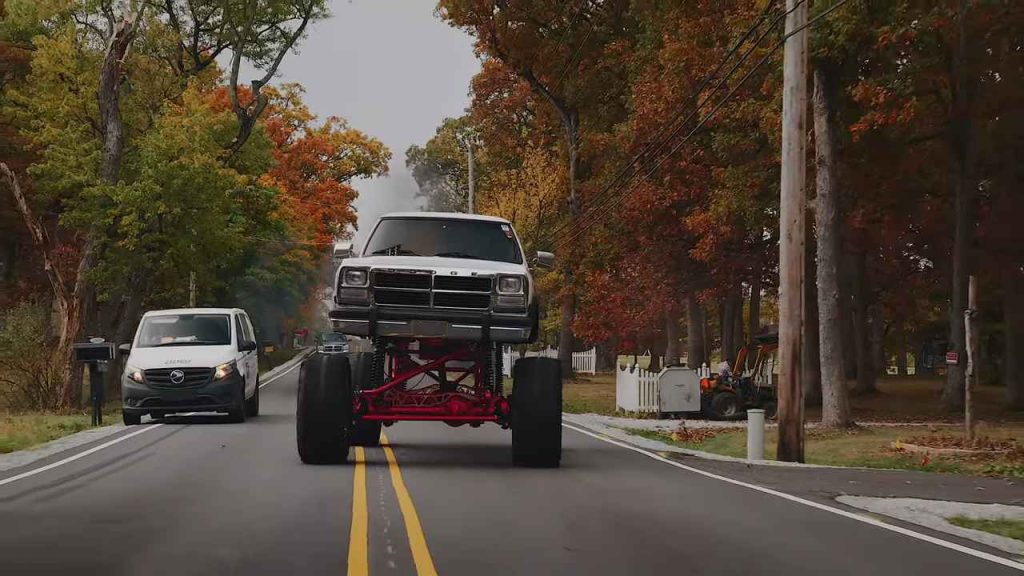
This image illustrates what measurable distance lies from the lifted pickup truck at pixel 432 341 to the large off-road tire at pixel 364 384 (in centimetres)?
62

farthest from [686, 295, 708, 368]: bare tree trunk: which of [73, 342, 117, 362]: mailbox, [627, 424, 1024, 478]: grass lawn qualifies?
[73, 342, 117, 362]: mailbox

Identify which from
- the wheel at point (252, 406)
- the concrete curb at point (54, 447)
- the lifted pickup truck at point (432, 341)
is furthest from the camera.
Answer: the wheel at point (252, 406)

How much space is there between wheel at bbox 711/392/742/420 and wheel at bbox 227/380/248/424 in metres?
12.1

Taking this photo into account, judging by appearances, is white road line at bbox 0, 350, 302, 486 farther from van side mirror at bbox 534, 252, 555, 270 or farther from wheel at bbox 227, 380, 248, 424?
van side mirror at bbox 534, 252, 555, 270

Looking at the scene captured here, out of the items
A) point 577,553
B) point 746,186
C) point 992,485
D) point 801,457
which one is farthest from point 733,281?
Result: point 577,553

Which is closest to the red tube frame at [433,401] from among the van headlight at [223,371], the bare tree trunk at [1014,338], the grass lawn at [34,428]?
the grass lawn at [34,428]

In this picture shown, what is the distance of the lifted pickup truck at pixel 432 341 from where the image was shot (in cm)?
1625

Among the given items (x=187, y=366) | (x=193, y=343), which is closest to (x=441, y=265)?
(x=187, y=366)

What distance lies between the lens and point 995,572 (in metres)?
9.67

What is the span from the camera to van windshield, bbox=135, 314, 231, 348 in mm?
26208

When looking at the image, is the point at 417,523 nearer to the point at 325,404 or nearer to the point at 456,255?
the point at 325,404

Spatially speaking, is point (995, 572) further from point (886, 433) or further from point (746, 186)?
point (746, 186)

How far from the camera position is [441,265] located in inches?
655

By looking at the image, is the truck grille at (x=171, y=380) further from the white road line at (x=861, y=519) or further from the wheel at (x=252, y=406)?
the white road line at (x=861, y=519)
